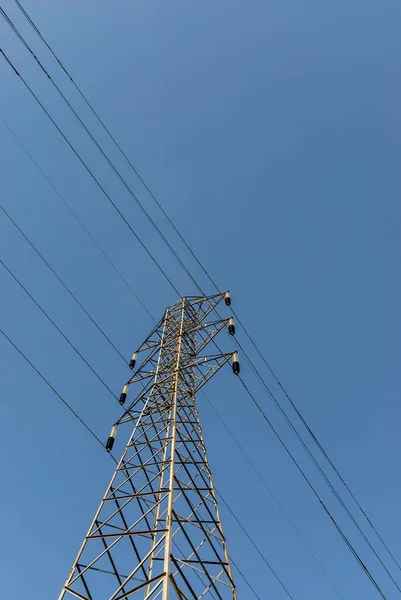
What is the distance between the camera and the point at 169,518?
20.4 ft

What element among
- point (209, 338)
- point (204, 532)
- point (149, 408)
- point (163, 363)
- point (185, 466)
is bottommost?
point (204, 532)

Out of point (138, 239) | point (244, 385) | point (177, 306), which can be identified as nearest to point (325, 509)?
point (244, 385)

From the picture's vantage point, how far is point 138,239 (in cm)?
1544

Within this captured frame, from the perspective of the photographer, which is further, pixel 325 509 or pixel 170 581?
pixel 325 509

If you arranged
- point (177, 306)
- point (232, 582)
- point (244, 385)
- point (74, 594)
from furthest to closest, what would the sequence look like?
point (177, 306) < point (244, 385) < point (232, 582) < point (74, 594)

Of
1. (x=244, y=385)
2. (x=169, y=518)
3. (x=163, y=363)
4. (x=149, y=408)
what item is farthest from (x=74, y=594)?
(x=244, y=385)

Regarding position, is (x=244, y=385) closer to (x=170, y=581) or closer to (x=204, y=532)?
(x=204, y=532)

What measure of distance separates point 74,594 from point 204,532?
2.32 meters

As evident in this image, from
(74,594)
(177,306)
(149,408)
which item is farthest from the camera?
(177,306)

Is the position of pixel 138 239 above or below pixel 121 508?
above

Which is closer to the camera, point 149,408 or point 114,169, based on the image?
point 149,408

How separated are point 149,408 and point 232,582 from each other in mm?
4655

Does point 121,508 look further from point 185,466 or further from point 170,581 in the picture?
point 170,581

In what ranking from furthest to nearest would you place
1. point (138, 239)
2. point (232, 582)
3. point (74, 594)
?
point (138, 239), point (232, 582), point (74, 594)
